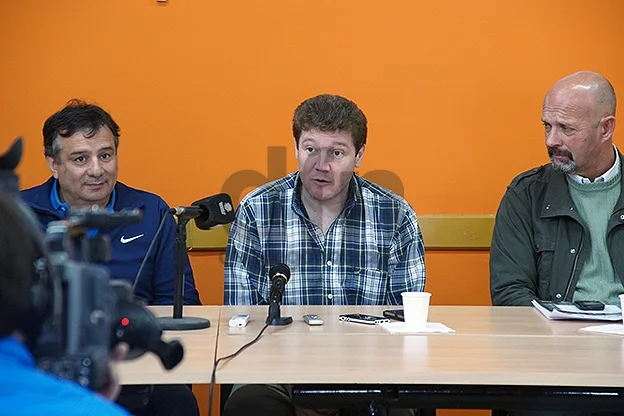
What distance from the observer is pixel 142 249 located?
10.6ft

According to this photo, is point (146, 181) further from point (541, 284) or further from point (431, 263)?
point (541, 284)

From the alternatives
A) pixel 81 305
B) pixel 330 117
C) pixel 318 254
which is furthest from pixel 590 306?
pixel 81 305

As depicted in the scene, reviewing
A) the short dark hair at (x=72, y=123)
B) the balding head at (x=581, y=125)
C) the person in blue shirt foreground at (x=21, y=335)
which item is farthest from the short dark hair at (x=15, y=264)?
the balding head at (x=581, y=125)

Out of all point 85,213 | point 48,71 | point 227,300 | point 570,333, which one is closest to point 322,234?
point 227,300

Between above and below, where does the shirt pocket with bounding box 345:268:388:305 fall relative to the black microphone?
below

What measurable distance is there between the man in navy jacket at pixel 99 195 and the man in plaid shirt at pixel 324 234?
30cm

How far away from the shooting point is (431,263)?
159 inches

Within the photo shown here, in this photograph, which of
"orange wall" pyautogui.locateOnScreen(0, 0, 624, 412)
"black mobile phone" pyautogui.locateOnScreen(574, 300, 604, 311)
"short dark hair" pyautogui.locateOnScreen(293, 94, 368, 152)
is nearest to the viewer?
"black mobile phone" pyautogui.locateOnScreen(574, 300, 604, 311)

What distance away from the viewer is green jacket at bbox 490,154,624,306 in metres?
3.21

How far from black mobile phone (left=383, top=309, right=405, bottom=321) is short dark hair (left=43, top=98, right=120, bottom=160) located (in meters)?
1.30

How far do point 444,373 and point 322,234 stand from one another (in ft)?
4.31

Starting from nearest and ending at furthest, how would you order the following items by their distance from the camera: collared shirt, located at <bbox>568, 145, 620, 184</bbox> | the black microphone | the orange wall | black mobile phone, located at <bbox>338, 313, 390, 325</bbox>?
the black microphone
black mobile phone, located at <bbox>338, 313, 390, 325</bbox>
collared shirt, located at <bbox>568, 145, 620, 184</bbox>
the orange wall

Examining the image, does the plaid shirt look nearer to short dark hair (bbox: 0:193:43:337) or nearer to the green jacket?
the green jacket

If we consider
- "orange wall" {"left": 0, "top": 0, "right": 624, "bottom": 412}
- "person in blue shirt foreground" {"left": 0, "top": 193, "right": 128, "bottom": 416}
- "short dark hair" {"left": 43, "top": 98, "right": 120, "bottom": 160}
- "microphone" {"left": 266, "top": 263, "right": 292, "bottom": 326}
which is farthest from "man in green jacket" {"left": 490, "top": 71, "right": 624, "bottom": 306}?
"person in blue shirt foreground" {"left": 0, "top": 193, "right": 128, "bottom": 416}
